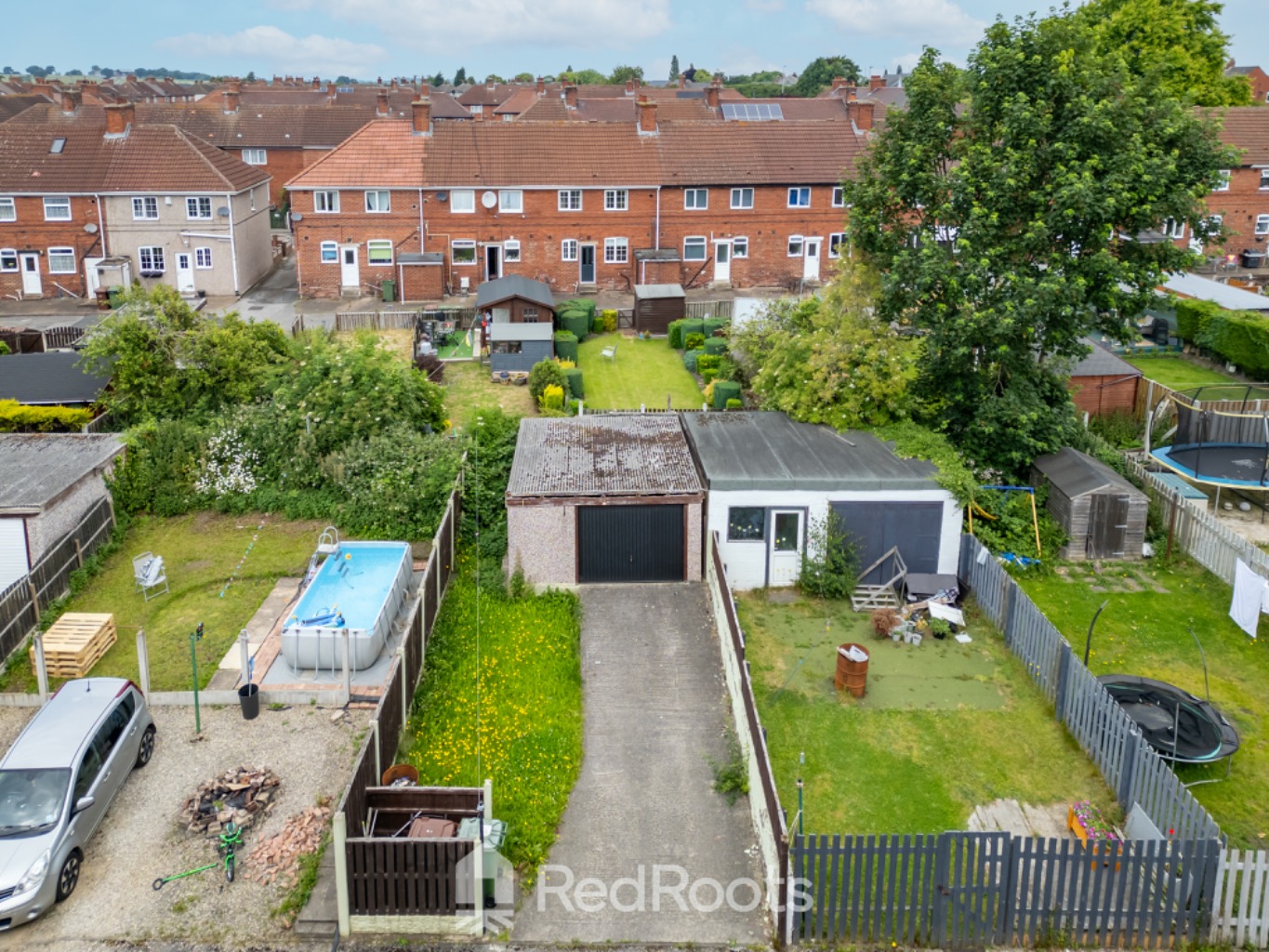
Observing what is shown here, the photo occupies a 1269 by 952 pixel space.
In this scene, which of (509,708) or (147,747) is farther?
(509,708)

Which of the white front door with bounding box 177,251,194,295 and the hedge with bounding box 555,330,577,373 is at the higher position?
the white front door with bounding box 177,251,194,295

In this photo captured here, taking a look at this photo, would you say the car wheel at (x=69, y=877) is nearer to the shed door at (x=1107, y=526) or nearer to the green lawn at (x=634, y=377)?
the shed door at (x=1107, y=526)

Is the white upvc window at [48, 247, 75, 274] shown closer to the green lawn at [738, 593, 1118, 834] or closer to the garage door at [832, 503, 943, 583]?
the green lawn at [738, 593, 1118, 834]

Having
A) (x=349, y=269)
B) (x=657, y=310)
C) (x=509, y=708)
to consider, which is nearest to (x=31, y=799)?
(x=509, y=708)

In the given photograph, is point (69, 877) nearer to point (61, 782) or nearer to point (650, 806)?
point (61, 782)

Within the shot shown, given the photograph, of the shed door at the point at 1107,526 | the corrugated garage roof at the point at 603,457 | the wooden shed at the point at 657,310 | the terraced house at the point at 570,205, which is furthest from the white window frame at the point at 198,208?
the shed door at the point at 1107,526

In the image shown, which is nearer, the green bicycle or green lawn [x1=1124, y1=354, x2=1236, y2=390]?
the green bicycle

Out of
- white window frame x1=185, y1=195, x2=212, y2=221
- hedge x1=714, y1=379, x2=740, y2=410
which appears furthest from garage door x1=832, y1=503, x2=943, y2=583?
white window frame x1=185, y1=195, x2=212, y2=221
